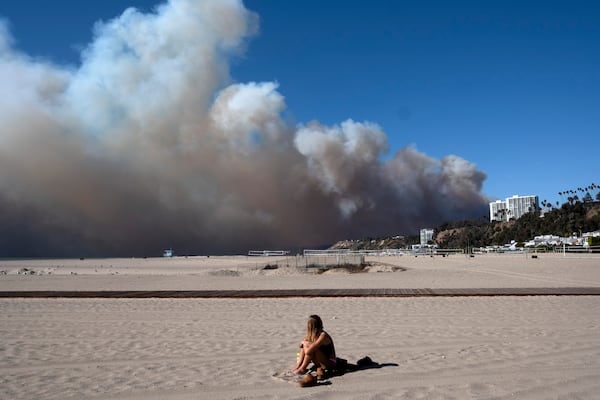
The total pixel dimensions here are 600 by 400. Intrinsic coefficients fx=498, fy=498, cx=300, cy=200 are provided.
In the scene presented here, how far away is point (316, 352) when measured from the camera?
22.9 feet

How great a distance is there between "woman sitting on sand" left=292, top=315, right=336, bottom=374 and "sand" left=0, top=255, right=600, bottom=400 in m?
0.29

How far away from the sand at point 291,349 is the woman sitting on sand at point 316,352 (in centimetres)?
29

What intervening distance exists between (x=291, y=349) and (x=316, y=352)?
2.22 meters

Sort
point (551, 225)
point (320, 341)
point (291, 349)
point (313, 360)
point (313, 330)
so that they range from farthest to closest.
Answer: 1. point (551, 225)
2. point (291, 349)
3. point (313, 330)
4. point (320, 341)
5. point (313, 360)

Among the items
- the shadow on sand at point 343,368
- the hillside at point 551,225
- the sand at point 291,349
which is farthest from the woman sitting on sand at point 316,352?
the hillside at point 551,225

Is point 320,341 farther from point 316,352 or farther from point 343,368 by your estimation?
point 343,368

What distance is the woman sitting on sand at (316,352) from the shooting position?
6.97m

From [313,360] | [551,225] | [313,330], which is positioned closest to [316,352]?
[313,360]

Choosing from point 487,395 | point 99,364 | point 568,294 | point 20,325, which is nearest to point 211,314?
point 20,325

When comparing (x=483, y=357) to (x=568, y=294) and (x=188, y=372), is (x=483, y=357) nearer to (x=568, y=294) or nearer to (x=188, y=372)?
(x=188, y=372)

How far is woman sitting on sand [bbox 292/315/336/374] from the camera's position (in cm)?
697

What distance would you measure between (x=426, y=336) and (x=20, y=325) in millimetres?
9907

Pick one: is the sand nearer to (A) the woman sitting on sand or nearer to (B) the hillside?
(A) the woman sitting on sand

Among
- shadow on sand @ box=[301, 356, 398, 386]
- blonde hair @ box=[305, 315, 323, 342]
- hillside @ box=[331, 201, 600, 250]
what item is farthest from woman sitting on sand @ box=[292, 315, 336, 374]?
hillside @ box=[331, 201, 600, 250]
